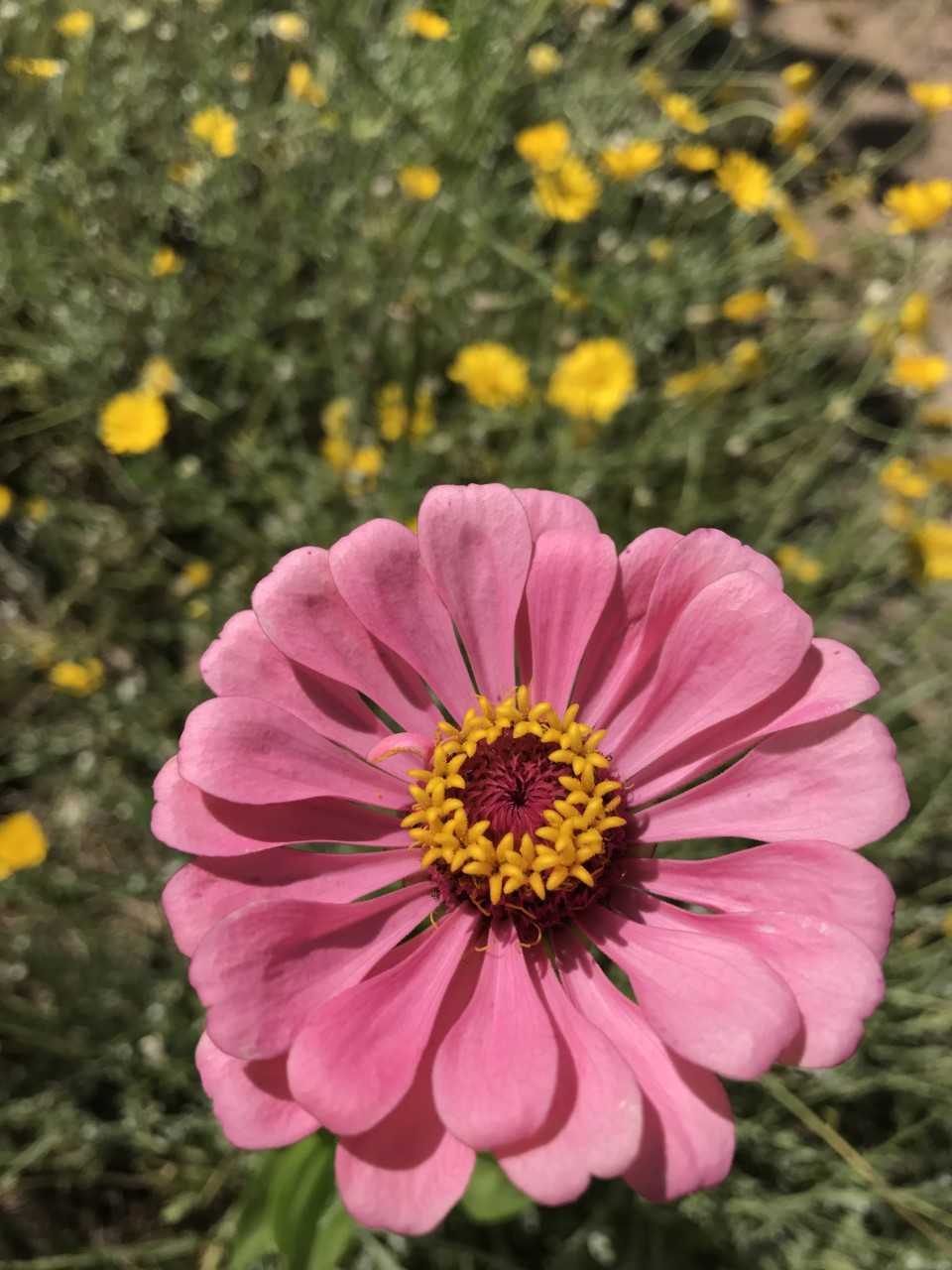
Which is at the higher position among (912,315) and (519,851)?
(912,315)

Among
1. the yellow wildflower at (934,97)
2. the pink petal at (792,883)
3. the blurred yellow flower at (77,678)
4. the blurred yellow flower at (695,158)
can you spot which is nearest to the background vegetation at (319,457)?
the blurred yellow flower at (77,678)

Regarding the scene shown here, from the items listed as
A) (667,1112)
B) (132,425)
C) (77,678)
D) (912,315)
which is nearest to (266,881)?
(667,1112)

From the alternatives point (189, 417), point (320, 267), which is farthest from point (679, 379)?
point (189, 417)

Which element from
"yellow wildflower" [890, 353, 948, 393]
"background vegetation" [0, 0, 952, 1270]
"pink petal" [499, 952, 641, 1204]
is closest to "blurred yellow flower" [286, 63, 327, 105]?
"background vegetation" [0, 0, 952, 1270]

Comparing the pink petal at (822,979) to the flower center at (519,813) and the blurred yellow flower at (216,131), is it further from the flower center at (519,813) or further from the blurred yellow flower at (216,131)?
the blurred yellow flower at (216,131)

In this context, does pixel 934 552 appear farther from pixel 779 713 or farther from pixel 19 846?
pixel 19 846

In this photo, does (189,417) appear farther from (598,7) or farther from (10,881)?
(598,7)
